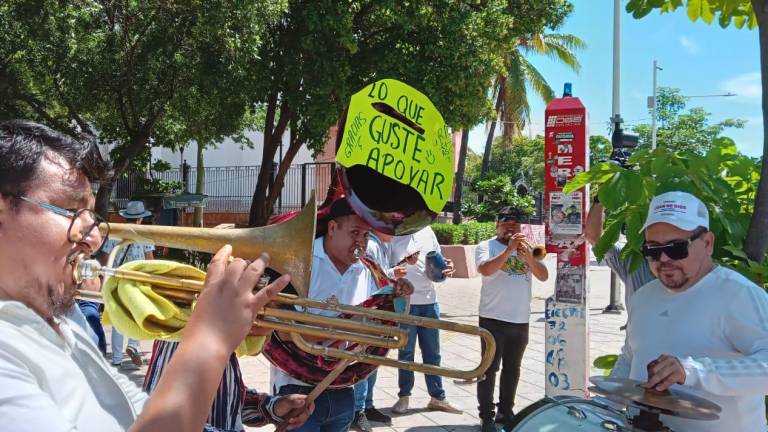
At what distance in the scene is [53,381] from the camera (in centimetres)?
114

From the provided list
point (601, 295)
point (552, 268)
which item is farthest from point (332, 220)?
point (552, 268)

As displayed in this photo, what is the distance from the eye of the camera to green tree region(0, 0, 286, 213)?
908cm

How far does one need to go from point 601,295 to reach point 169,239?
14103 millimetres

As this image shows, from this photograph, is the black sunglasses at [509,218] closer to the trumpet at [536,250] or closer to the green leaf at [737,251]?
the trumpet at [536,250]

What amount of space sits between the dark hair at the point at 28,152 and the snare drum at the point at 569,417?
178cm

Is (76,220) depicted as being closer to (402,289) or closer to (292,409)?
Answer: (292,409)

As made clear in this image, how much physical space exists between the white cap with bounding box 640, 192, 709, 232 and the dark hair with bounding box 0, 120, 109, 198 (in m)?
Answer: 2.19

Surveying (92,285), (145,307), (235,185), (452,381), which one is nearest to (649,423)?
(145,307)

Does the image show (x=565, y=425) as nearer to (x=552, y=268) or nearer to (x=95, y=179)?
(x=95, y=179)

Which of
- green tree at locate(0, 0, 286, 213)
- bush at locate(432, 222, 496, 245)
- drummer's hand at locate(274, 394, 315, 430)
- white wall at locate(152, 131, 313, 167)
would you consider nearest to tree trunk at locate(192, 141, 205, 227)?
green tree at locate(0, 0, 286, 213)

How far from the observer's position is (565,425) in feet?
7.40

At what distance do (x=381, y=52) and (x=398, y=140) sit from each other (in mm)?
8446

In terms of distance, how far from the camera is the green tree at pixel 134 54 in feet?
29.8

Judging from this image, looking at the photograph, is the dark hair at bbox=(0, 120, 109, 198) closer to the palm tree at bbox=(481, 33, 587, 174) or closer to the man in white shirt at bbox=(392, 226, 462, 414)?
the man in white shirt at bbox=(392, 226, 462, 414)
